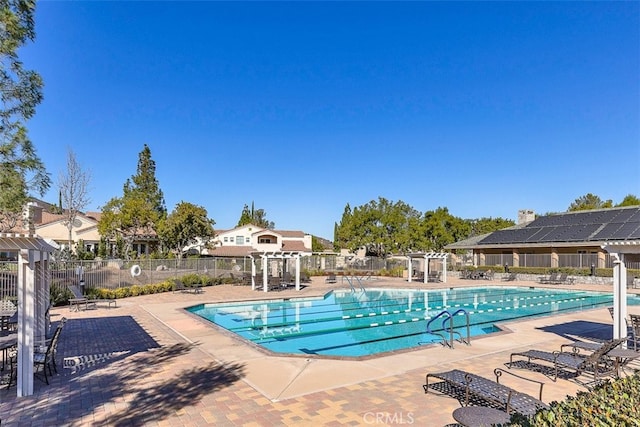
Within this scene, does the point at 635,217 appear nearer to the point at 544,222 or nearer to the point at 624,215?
the point at 624,215

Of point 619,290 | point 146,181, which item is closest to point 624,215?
point 619,290

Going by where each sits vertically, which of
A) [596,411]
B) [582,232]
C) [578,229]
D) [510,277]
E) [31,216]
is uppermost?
[31,216]

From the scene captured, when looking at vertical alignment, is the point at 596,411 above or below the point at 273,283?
above

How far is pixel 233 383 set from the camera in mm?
6922

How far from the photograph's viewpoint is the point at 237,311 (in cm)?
1766

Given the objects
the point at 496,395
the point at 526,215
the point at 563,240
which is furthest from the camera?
the point at 526,215

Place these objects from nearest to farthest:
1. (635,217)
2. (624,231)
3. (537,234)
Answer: (624,231), (635,217), (537,234)

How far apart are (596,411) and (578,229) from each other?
36785 mm

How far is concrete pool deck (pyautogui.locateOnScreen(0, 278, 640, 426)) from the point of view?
5.46 m

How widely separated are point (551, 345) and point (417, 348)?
10.9 ft

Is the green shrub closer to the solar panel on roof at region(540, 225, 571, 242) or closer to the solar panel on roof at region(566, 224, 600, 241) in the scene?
the solar panel on roof at region(566, 224, 600, 241)

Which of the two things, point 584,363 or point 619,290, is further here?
point 619,290

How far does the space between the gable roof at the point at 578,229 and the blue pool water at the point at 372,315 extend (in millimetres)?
8746

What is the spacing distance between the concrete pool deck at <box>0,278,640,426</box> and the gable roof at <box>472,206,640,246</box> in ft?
76.7
